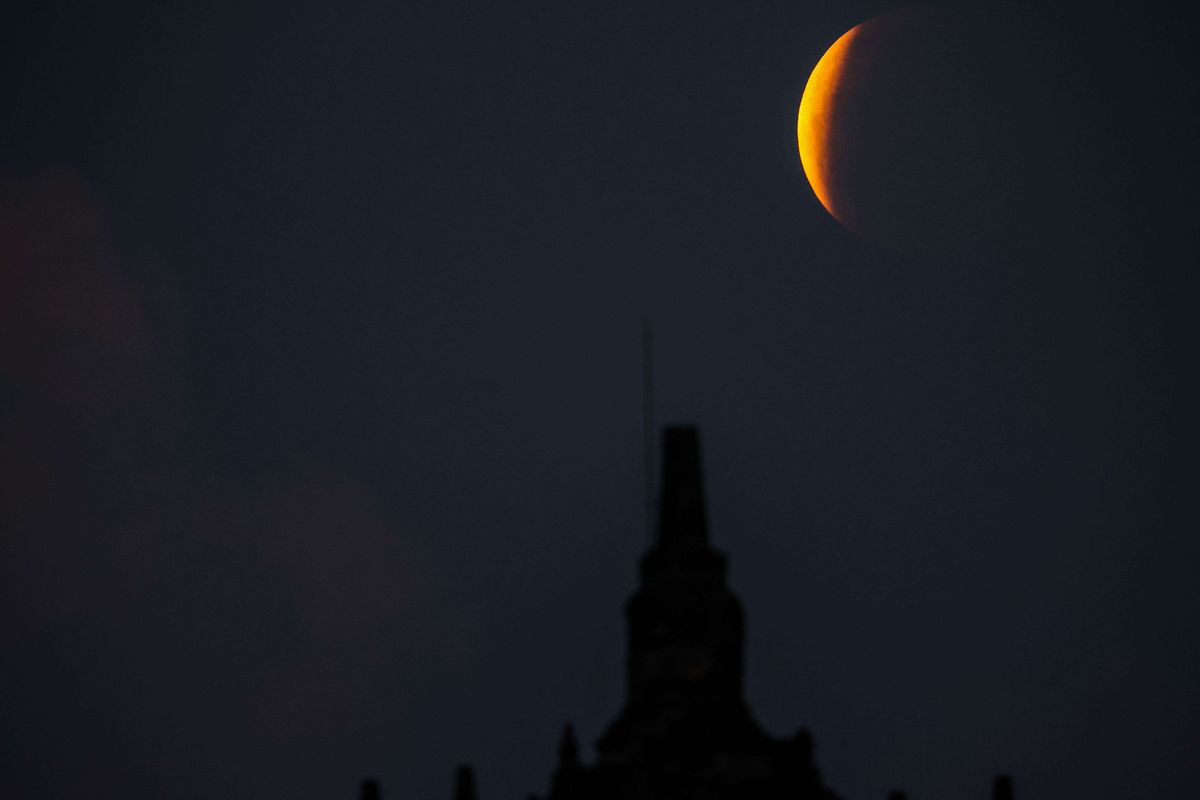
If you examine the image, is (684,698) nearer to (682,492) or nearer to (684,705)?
(684,705)

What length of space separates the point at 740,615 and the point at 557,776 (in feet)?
29.4

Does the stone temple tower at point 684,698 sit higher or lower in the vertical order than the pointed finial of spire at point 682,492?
lower

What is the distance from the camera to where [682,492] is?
125 meters

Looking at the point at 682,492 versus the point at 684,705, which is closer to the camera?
the point at 684,705

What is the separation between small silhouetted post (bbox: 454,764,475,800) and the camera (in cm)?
11762

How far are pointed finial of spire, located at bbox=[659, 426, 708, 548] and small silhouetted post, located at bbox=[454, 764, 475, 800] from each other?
12.0 m

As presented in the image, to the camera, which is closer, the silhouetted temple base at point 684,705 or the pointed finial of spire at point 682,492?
the silhouetted temple base at point 684,705

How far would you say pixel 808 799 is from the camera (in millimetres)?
119812

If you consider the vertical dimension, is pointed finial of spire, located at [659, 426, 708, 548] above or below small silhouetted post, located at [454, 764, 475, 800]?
above

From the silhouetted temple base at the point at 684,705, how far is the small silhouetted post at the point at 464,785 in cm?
3

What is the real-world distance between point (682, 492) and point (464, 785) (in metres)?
14.2

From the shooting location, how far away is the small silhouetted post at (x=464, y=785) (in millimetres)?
117625

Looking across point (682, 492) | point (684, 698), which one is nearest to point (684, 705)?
point (684, 698)

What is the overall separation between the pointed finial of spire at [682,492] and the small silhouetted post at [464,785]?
473 inches
